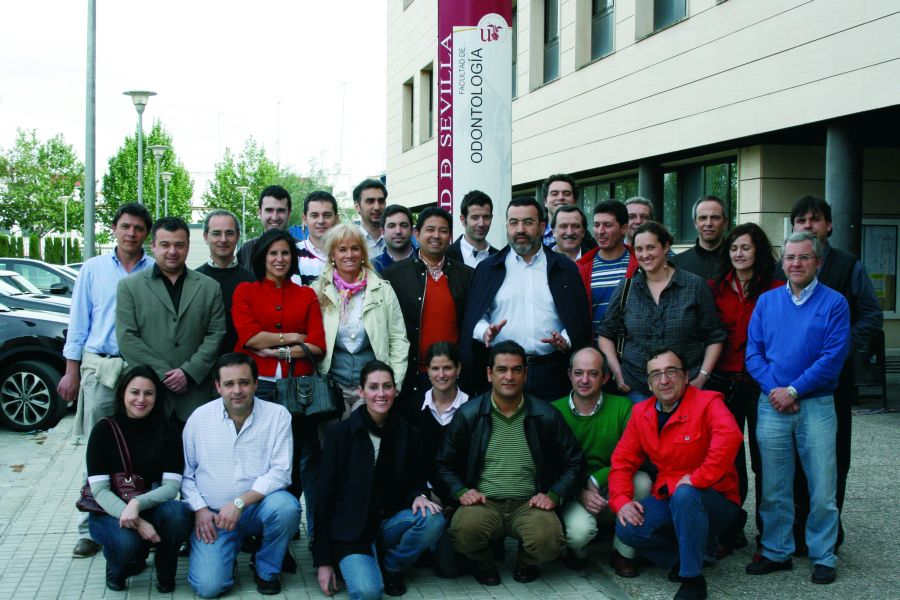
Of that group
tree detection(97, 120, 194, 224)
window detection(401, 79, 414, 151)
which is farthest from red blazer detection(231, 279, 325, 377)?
tree detection(97, 120, 194, 224)

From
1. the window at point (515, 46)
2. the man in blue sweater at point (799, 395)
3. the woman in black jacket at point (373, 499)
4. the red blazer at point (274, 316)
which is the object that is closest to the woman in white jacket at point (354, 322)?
the red blazer at point (274, 316)

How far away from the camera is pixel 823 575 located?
199 inches

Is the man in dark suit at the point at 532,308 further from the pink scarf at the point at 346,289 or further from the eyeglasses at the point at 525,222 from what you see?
the pink scarf at the point at 346,289

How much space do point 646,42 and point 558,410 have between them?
1053 cm

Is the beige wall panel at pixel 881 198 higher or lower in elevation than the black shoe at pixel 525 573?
higher

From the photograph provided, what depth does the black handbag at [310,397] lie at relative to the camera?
541 cm

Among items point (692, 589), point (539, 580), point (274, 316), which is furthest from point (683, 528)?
point (274, 316)

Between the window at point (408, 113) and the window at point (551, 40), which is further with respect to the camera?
the window at point (408, 113)

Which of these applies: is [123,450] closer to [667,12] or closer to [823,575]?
[823,575]

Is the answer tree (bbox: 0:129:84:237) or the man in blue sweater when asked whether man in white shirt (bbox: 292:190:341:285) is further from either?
tree (bbox: 0:129:84:237)

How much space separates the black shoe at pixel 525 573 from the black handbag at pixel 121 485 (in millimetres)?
2189

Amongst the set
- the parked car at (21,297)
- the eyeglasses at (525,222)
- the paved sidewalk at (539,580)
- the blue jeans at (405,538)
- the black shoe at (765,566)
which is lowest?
the paved sidewalk at (539,580)

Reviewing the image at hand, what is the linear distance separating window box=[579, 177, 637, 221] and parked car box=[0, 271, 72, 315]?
30.4 feet

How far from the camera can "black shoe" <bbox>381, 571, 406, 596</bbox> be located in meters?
5.12
